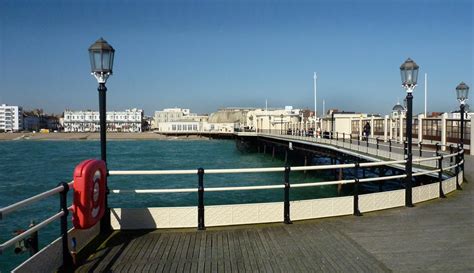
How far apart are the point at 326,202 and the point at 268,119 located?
75658 mm

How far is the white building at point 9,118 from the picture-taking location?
18838 cm

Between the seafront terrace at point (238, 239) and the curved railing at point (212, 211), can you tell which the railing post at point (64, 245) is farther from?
the curved railing at point (212, 211)

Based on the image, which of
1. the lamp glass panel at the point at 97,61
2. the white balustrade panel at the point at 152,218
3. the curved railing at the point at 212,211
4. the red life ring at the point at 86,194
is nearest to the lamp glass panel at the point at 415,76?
the curved railing at the point at 212,211

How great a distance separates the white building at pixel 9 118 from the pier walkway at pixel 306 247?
20985cm

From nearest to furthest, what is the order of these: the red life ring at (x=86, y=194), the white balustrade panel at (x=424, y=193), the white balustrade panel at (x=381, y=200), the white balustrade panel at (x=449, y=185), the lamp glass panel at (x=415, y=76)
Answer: the red life ring at (x=86, y=194)
the white balustrade panel at (x=381, y=200)
the white balustrade panel at (x=424, y=193)
the lamp glass panel at (x=415, y=76)
the white balustrade panel at (x=449, y=185)

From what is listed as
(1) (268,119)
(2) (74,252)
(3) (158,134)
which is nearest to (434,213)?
(2) (74,252)

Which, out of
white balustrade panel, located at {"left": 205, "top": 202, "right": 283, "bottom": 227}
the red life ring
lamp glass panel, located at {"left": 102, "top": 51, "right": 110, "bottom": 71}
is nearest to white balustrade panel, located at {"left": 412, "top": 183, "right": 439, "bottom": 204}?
white balustrade panel, located at {"left": 205, "top": 202, "right": 283, "bottom": 227}

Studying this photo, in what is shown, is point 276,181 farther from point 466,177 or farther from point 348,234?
point 348,234

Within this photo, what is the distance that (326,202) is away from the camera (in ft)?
23.8

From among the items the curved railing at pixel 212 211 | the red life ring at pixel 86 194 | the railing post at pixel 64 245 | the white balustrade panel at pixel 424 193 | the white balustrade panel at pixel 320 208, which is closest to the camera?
the railing post at pixel 64 245

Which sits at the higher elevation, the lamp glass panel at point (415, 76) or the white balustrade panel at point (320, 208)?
the lamp glass panel at point (415, 76)

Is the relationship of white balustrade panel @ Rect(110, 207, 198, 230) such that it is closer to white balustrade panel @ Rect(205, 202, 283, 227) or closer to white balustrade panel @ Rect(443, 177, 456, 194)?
white balustrade panel @ Rect(205, 202, 283, 227)

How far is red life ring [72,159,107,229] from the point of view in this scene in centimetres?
517

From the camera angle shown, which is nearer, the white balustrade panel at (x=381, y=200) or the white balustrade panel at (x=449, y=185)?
the white balustrade panel at (x=381, y=200)
